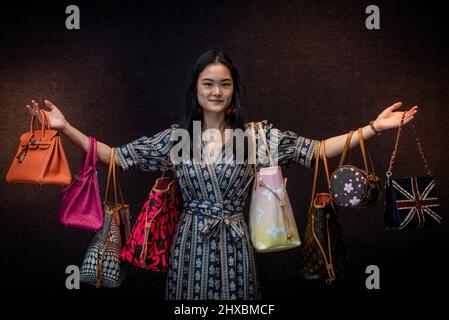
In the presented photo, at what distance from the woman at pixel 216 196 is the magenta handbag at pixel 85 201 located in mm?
117

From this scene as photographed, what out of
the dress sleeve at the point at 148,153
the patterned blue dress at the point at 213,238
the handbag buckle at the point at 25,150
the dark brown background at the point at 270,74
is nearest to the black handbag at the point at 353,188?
the patterned blue dress at the point at 213,238

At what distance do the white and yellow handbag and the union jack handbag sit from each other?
1.73 ft

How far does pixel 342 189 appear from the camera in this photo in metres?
2.80

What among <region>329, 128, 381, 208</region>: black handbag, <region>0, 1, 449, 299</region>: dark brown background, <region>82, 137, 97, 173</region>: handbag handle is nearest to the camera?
<region>329, 128, 381, 208</region>: black handbag

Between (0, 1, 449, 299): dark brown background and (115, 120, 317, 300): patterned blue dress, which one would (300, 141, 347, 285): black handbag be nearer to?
(115, 120, 317, 300): patterned blue dress

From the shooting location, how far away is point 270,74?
404cm

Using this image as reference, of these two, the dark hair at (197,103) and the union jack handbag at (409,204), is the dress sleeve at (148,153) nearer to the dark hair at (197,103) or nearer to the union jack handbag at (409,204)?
the dark hair at (197,103)

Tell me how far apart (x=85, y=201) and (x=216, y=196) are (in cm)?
72

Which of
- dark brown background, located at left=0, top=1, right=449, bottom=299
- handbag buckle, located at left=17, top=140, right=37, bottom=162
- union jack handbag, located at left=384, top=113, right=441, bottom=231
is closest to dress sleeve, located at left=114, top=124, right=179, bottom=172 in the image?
handbag buckle, located at left=17, top=140, right=37, bottom=162

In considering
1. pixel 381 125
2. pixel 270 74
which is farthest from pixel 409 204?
pixel 270 74

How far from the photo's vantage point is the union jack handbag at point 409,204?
283 cm

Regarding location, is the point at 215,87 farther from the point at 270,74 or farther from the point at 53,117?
the point at 270,74

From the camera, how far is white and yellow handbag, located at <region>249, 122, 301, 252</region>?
9.12ft
